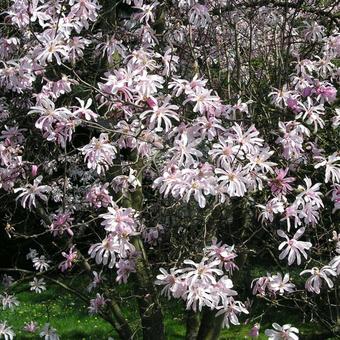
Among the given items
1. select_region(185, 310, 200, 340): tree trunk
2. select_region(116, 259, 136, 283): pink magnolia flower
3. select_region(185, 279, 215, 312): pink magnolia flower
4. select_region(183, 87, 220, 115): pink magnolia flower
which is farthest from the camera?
select_region(185, 310, 200, 340): tree trunk

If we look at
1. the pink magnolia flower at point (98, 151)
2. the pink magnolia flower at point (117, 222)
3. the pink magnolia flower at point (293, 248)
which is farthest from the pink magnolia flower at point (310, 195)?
the pink magnolia flower at point (98, 151)

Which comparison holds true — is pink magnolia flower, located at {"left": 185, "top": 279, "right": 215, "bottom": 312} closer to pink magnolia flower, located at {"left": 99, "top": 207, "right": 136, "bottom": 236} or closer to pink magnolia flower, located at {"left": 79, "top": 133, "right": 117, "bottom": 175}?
pink magnolia flower, located at {"left": 99, "top": 207, "right": 136, "bottom": 236}

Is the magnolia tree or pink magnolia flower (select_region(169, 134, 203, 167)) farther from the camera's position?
the magnolia tree

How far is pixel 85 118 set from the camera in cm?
303

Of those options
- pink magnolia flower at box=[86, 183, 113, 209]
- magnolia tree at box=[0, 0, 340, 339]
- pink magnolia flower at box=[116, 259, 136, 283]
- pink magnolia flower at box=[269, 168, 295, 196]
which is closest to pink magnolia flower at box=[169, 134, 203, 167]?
magnolia tree at box=[0, 0, 340, 339]

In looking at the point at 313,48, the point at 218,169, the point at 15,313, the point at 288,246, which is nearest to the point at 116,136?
the point at 218,169

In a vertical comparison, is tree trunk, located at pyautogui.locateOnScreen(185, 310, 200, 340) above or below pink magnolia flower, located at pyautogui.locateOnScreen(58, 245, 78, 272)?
below

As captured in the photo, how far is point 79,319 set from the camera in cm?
765

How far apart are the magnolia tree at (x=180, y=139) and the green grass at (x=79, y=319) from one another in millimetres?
1913

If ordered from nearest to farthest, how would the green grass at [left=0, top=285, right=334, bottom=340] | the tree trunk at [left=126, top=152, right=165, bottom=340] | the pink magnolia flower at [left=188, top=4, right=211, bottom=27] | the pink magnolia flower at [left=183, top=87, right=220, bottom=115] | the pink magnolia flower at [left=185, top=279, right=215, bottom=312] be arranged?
the pink magnolia flower at [left=185, top=279, right=215, bottom=312], the pink magnolia flower at [left=183, top=87, right=220, bottom=115], the pink magnolia flower at [left=188, top=4, right=211, bottom=27], the tree trunk at [left=126, top=152, right=165, bottom=340], the green grass at [left=0, top=285, right=334, bottom=340]

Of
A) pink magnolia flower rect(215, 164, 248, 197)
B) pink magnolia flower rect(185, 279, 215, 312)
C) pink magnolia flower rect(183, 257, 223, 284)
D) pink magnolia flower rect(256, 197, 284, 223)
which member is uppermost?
pink magnolia flower rect(215, 164, 248, 197)

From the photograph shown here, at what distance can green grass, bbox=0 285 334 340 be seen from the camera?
652cm

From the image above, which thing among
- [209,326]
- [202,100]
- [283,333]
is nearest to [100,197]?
[202,100]

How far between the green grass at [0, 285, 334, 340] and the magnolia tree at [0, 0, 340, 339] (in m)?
1.91
